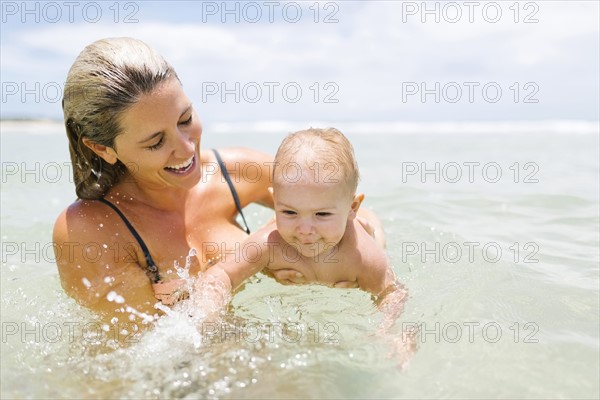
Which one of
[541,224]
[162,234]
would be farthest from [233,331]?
[541,224]

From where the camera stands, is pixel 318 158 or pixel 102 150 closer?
pixel 318 158

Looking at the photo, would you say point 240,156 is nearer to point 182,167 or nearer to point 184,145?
point 182,167

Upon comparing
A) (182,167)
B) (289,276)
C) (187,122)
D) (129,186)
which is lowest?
(289,276)

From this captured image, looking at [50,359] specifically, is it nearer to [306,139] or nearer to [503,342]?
[306,139]

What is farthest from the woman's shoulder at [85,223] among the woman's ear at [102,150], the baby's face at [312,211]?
the baby's face at [312,211]

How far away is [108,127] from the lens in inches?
127

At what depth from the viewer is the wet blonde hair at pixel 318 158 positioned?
3207mm

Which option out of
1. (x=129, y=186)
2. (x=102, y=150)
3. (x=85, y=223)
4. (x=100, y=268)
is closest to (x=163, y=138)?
(x=102, y=150)

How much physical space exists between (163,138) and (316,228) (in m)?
0.97

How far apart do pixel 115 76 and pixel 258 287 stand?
1709 mm

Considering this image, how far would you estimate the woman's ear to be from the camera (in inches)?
132

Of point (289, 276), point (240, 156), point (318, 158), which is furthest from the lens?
point (240, 156)

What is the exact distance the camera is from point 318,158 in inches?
127

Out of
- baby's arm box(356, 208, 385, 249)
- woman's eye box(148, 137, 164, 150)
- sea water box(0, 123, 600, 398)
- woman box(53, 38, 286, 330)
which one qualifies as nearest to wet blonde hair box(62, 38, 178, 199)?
woman box(53, 38, 286, 330)
